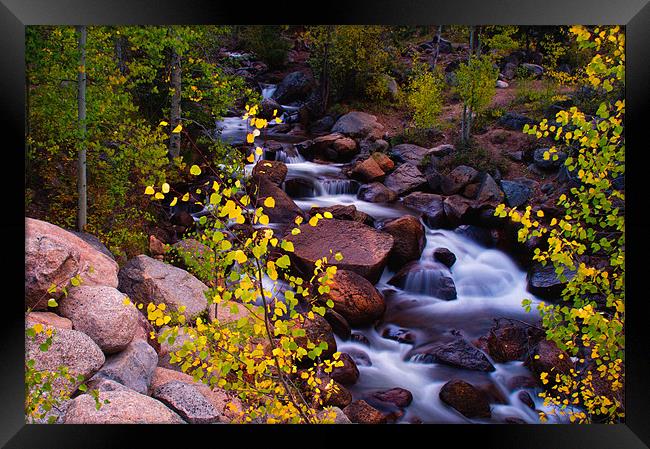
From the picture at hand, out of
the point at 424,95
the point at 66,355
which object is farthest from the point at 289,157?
the point at 66,355

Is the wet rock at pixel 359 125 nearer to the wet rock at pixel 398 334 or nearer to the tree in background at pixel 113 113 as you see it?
the tree in background at pixel 113 113

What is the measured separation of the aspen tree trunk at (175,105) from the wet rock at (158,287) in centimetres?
92

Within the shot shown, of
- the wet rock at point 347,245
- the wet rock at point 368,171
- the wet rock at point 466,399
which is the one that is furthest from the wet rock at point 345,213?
the wet rock at point 466,399

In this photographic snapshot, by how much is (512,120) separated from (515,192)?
627 mm

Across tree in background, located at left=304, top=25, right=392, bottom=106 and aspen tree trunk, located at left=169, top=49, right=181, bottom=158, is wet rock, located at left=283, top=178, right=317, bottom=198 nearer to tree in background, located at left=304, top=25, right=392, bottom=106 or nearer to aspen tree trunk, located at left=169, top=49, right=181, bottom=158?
tree in background, located at left=304, top=25, right=392, bottom=106

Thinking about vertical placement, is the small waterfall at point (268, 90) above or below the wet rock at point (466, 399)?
above

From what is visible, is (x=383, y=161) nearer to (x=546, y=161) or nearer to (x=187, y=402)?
(x=546, y=161)

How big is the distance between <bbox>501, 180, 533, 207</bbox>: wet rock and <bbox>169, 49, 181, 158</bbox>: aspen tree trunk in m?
2.72

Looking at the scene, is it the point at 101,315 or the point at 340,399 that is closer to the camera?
the point at 101,315

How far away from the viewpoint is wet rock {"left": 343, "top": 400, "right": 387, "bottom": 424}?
13.3 ft

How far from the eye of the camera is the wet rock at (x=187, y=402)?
134 inches

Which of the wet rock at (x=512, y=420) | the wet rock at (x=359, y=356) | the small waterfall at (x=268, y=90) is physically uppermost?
the small waterfall at (x=268, y=90)

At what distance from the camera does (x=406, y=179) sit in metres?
4.91

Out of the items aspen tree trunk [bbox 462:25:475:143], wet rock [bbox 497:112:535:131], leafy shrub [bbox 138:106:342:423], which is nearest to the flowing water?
leafy shrub [bbox 138:106:342:423]
